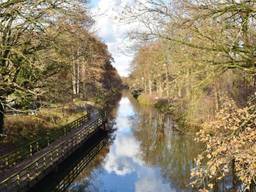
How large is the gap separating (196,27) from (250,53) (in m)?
1.71

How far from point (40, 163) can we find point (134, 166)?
8.08 metres

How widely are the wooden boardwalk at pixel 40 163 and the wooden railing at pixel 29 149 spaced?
237mm

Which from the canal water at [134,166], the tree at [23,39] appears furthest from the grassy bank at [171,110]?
the tree at [23,39]

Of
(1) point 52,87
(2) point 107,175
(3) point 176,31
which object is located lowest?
(2) point 107,175

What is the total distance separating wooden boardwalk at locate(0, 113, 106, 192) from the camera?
1674 centimetres

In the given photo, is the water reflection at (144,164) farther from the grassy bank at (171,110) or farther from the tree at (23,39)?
the tree at (23,39)

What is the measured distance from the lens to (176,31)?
11359 millimetres

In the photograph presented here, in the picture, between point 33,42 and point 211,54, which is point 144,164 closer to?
point 33,42

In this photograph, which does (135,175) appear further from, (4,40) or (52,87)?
(4,40)

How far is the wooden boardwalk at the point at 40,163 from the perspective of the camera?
16.7 m

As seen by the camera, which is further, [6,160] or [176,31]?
[6,160]

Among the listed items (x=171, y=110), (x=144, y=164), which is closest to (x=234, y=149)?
(x=144, y=164)

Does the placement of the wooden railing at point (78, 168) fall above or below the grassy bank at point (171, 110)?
below

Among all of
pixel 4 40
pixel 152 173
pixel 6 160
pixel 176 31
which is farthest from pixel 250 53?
pixel 152 173
